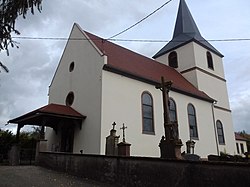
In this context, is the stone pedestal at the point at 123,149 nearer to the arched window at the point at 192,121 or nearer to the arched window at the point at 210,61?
the arched window at the point at 192,121

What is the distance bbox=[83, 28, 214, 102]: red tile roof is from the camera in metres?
15.5

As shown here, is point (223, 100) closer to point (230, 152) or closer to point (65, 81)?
point (230, 152)

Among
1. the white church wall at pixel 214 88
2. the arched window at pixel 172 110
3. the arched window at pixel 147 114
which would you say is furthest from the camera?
the white church wall at pixel 214 88

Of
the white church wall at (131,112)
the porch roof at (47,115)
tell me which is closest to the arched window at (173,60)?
the white church wall at (131,112)

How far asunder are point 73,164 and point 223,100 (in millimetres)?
18050

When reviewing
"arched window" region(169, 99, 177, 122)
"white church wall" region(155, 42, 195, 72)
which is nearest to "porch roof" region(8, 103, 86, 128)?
"arched window" region(169, 99, 177, 122)

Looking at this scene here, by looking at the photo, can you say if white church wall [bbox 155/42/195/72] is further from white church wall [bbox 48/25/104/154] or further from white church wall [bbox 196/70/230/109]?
white church wall [bbox 48/25/104/154]

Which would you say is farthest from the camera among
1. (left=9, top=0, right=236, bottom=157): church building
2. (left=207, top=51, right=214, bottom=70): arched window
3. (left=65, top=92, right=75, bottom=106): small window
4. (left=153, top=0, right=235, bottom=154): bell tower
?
(left=207, top=51, right=214, bottom=70): arched window

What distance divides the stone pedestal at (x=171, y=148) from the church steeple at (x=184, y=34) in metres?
15.9

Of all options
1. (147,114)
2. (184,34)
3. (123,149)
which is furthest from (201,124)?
(184,34)

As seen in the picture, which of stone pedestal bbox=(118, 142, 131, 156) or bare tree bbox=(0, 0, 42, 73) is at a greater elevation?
bare tree bbox=(0, 0, 42, 73)

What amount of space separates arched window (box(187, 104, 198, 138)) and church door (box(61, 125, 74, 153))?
28.0 ft

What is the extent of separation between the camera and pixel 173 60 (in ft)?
81.5

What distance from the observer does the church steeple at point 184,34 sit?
80.9 ft
